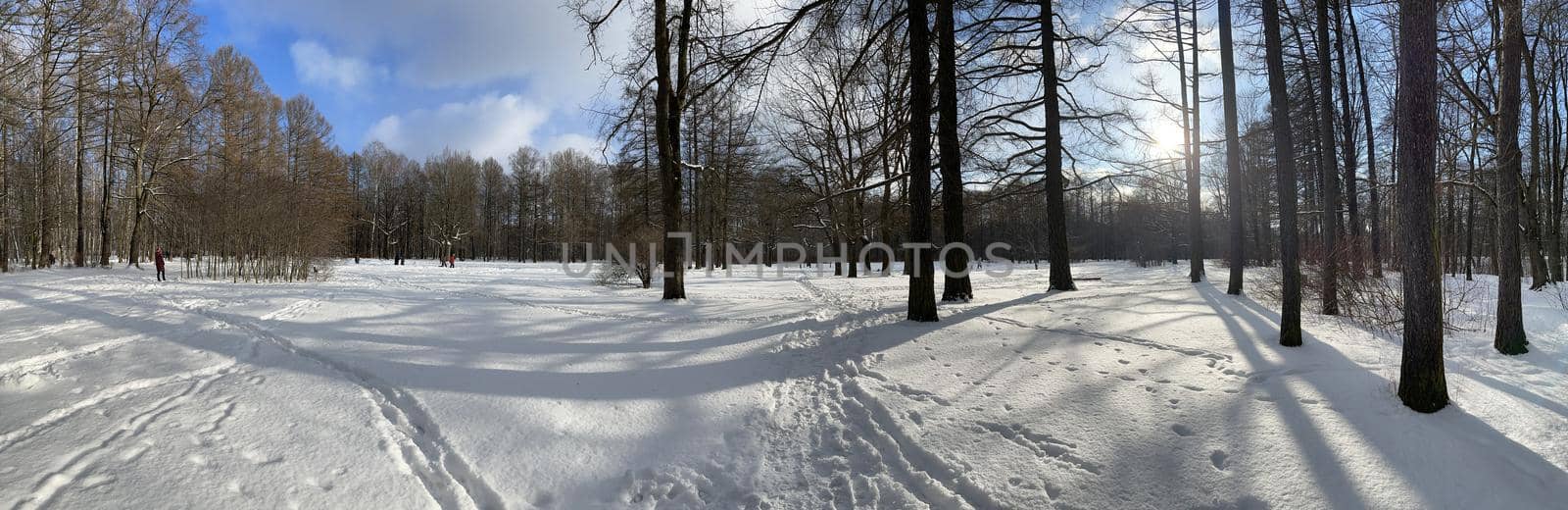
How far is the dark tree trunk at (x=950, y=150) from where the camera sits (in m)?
7.70

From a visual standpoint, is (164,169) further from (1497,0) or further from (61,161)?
(1497,0)

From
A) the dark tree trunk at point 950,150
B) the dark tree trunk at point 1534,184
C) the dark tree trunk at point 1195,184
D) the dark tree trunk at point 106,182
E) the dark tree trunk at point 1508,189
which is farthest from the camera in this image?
the dark tree trunk at point 106,182

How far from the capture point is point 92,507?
7.48 feet

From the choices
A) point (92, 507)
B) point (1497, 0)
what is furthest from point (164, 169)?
point (1497, 0)

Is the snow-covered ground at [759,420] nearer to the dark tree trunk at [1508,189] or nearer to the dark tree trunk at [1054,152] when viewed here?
the dark tree trunk at [1508,189]

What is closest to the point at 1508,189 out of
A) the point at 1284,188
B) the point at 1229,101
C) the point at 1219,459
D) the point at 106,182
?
the point at 1284,188

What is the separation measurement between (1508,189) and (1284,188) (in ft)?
7.93

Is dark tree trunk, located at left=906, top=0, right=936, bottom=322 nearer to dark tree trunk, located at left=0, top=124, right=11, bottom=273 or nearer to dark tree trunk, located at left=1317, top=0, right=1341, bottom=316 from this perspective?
dark tree trunk, located at left=1317, top=0, right=1341, bottom=316

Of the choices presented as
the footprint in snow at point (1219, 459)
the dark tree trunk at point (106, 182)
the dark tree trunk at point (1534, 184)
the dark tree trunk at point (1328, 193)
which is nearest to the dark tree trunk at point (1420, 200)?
the footprint in snow at point (1219, 459)

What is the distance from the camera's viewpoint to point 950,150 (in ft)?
26.5

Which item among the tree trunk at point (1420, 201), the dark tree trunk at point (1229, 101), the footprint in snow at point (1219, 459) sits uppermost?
the dark tree trunk at point (1229, 101)

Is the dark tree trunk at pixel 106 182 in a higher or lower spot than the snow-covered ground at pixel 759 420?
higher

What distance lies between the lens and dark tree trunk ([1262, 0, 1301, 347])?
538cm

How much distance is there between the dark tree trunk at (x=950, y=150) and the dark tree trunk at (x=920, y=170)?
1.30ft
